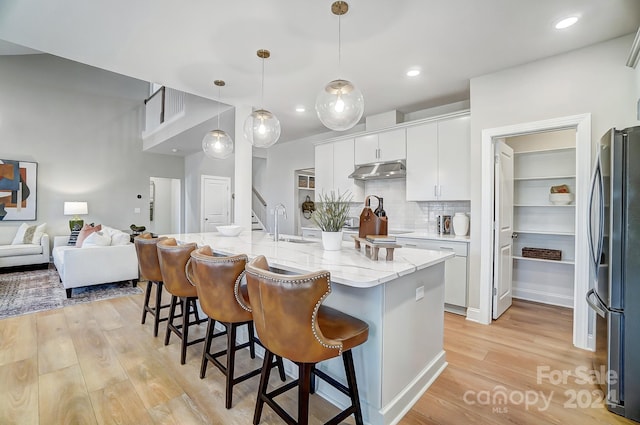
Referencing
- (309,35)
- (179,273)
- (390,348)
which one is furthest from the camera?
(309,35)

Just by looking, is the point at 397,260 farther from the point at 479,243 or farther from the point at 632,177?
the point at 479,243

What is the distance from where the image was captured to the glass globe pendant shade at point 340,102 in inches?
89.5

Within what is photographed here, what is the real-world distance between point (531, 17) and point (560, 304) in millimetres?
3505

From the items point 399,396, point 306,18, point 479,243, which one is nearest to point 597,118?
point 479,243

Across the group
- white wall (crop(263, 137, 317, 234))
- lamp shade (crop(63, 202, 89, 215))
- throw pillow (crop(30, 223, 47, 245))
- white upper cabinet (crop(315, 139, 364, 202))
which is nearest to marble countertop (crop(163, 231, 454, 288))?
white upper cabinet (crop(315, 139, 364, 202))

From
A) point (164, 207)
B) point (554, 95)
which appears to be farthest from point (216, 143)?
point (164, 207)

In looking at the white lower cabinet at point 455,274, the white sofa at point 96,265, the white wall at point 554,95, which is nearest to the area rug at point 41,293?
the white sofa at point 96,265

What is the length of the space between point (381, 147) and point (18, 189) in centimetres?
762

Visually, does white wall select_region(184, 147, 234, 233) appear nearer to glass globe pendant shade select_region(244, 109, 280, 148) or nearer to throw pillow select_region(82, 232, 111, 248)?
throw pillow select_region(82, 232, 111, 248)

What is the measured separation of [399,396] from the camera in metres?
1.83

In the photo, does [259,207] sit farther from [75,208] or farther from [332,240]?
[332,240]

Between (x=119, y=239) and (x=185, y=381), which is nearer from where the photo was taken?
(x=185, y=381)

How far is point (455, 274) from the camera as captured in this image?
3.54m

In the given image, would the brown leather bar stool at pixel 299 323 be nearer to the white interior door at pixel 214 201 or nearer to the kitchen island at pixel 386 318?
the kitchen island at pixel 386 318
